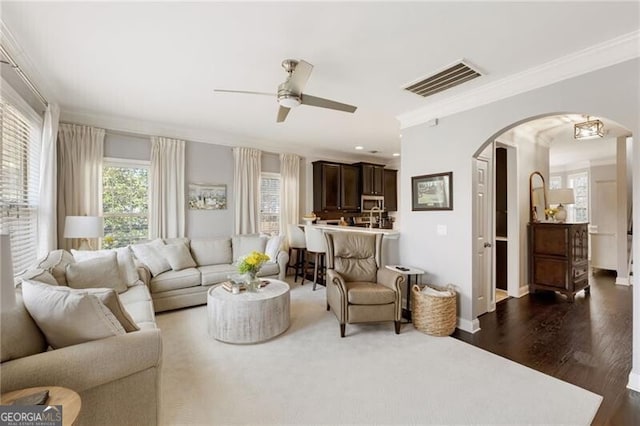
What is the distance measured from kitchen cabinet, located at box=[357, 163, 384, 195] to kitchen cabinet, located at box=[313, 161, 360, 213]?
0.12 meters

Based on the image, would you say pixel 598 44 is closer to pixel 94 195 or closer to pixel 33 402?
pixel 33 402

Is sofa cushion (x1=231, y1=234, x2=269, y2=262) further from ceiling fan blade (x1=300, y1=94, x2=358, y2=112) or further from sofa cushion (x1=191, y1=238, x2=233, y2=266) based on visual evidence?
ceiling fan blade (x1=300, y1=94, x2=358, y2=112)

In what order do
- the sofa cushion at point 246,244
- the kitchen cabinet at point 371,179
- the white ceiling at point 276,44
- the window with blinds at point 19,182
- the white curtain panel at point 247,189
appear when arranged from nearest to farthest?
the white ceiling at point 276,44 → the window with blinds at point 19,182 → the sofa cushion at point 246,244 → the white curtain panel at point 247,189 → the kitchen cabinet at point 371,179

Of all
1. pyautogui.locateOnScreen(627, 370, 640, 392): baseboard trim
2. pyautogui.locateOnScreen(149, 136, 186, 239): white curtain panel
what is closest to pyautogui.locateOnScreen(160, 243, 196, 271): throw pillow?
pyautogui.locateOnScreen(149, 136, 186, 239): white curtain panel

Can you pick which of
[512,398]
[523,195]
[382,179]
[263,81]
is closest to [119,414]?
[512,398]

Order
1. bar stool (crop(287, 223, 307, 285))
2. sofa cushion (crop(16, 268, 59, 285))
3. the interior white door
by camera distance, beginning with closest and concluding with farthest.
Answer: sofa cushion (crop(16, 268, 59, 285)), the interior white door, bar stool (crop(287, 223, 307, 285))

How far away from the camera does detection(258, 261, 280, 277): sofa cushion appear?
4654 mm

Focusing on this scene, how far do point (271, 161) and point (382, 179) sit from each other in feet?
9.37

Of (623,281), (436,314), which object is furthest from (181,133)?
(623,281)

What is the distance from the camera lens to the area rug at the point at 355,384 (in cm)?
194

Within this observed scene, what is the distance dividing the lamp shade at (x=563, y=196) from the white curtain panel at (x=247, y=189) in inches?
203

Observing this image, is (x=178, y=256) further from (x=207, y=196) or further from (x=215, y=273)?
(x=207, y=196)

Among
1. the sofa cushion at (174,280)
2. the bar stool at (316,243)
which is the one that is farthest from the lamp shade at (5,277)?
the bar stool at (316,243)

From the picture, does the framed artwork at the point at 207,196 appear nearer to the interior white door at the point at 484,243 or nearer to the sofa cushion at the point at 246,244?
the sofa cushion at the point at 246,244
